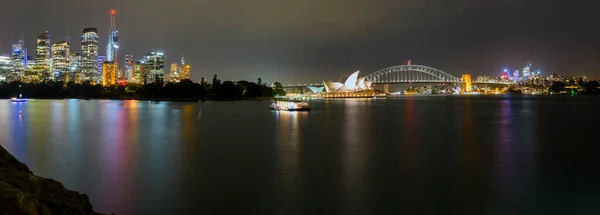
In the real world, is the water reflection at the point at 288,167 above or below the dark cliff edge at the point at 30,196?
below

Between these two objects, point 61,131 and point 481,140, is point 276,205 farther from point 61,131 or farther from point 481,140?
point 61,131

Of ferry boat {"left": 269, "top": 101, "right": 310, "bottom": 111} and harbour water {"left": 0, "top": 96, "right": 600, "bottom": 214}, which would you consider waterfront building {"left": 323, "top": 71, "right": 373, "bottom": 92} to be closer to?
ferry boat {"left": 269, "top": 101, "right": 310, "bottom": 111}

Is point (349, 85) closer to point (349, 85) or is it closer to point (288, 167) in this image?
point (349, 85)

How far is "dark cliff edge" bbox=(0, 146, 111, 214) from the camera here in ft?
17.2

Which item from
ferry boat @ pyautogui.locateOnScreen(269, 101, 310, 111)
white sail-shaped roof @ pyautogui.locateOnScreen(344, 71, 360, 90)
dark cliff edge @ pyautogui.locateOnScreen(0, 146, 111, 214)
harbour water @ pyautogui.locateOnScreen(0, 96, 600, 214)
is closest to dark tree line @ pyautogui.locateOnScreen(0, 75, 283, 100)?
white sail-shaped roof @ pyautogui.locateOnScreen(344, 71, 360, 90)

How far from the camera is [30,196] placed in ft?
18.2

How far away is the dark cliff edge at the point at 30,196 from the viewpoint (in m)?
5.24

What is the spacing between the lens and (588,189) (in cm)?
1367

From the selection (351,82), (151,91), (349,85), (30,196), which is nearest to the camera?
(30,196)

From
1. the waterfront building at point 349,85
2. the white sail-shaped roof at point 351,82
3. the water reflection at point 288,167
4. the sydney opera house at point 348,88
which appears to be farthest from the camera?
the sydney opera house at point 348,88

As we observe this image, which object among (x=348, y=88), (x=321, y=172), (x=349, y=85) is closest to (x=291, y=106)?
(x=321, y=172)

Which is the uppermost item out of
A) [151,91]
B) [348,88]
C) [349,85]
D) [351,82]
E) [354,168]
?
[351,82]

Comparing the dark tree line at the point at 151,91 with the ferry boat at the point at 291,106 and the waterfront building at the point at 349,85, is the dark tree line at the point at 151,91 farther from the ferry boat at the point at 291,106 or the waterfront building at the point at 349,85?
the ferry boat at the point at 291,106

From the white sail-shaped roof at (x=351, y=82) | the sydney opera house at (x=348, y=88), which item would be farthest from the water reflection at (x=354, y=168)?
the sydney opera house at (x=348, y=88)
